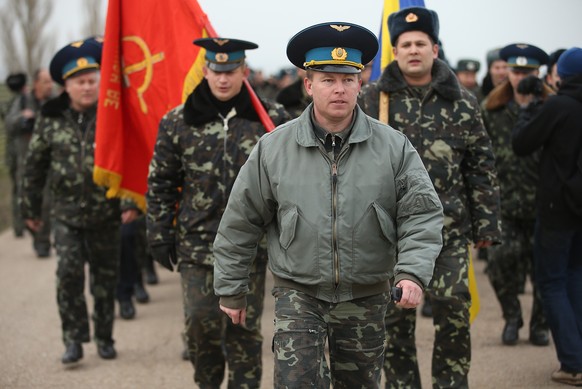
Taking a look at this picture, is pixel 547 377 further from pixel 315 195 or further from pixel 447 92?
pixel 315 195

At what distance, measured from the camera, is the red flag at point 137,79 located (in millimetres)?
7160

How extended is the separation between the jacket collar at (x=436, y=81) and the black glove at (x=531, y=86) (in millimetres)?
1480

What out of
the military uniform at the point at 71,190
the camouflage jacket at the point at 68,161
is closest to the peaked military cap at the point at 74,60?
the military uniform at the point at 71,190

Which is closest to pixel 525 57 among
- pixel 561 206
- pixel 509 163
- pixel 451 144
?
pixel 509 163

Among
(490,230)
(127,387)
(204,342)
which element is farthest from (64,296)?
(490,230)

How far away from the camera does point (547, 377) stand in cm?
685

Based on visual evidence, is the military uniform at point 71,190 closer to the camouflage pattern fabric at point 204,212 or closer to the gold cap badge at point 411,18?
the camouflage pattern fabric at point 204,212

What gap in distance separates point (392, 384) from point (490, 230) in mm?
1210

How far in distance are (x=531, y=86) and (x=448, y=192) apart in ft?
6.05

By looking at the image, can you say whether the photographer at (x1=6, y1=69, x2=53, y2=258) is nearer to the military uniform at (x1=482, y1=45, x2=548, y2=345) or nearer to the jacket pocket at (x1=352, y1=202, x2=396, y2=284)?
the military uniform at (x1=482, y1=45, x2=548, y2=345)

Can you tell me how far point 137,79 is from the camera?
24.1ft

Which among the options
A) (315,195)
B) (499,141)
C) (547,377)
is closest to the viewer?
(315,195)

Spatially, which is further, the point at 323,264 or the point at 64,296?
the point at 64,296

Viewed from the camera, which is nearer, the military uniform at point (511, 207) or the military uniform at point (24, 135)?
the military uniform at point (511, 207)
